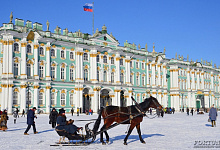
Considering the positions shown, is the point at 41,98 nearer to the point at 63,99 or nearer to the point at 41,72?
the point at 41,72

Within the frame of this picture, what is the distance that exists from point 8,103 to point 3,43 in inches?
355

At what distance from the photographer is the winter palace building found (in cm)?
4562

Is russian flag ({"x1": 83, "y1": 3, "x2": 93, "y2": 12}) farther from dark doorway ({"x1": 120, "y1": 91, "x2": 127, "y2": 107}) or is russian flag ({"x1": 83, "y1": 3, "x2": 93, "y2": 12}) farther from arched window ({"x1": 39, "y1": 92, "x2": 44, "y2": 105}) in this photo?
arched window ({"x1": 39, "y1": 92, "x2": 44, "y2": 105})

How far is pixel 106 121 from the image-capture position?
13594mm

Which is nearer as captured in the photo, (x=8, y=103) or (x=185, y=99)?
(x=8, y=103)

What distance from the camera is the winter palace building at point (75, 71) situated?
45625 mm

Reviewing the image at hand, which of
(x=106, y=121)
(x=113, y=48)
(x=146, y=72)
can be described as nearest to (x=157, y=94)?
(x=146, y=72)

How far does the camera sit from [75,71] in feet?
177

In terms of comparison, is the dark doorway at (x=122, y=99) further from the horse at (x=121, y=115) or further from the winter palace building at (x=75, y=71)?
the horse at (x=121, y=115)

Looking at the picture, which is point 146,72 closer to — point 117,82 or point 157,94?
point 157,94

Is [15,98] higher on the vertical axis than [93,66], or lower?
lower

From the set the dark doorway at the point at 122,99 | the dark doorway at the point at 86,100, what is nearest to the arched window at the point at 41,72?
the dark doorway at the point at 86,100

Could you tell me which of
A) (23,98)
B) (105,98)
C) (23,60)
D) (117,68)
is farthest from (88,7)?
(23,98)

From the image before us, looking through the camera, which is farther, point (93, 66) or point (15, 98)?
point (93, 66)
